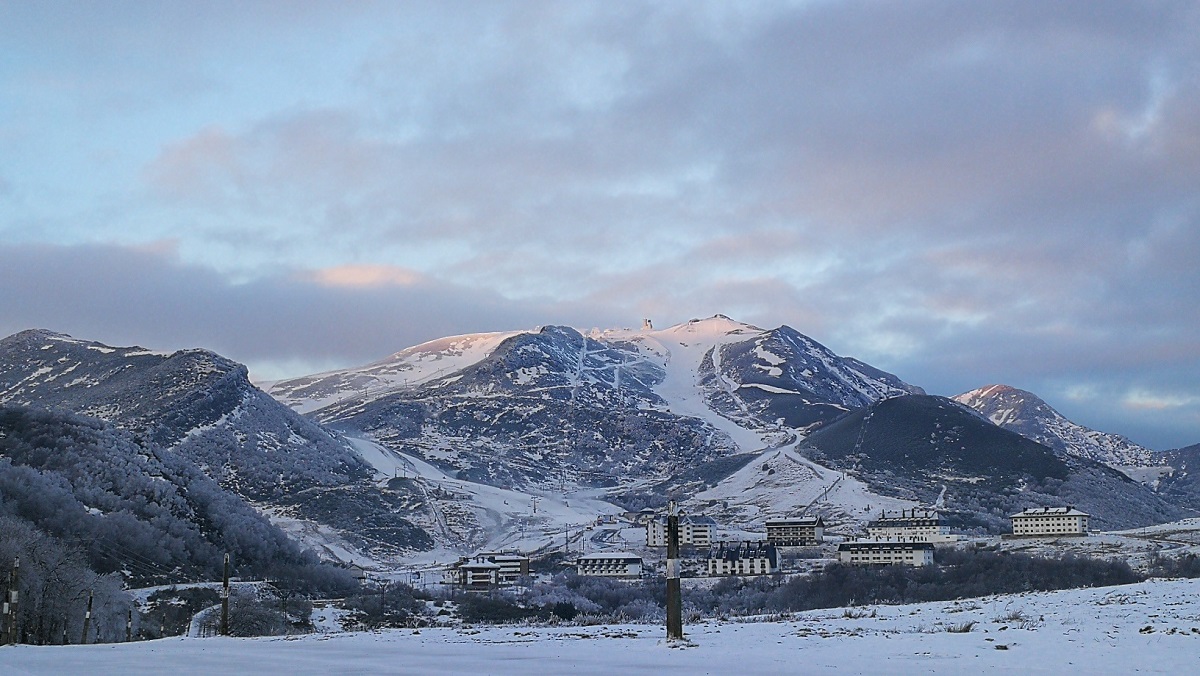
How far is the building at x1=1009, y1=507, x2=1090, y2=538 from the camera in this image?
15862 cm

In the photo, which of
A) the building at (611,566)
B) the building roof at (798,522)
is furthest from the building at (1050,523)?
the building at (611,566)

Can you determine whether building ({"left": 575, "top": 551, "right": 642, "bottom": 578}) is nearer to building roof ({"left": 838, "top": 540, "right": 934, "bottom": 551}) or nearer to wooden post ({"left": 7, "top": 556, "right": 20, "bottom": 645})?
building roof ({"left": 838, "top": 540, "right": 934, "bottom": 551})

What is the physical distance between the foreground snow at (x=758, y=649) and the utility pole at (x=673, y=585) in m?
0.69

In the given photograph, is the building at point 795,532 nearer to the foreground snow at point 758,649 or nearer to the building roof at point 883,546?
the building roof at point 883,546

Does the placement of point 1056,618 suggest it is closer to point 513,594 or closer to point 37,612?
point 37,612

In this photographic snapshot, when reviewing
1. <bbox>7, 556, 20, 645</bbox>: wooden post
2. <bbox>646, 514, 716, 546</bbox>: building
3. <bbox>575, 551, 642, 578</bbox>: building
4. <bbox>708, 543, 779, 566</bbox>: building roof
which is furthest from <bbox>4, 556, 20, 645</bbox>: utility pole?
<bbox>646, 514, 716, 546</bbox>: building

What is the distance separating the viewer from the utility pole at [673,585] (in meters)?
28.7

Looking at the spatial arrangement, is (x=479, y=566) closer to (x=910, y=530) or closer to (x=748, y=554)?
(x=748, y=554)

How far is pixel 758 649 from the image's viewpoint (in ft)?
84.5

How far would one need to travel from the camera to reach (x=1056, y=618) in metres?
31.7

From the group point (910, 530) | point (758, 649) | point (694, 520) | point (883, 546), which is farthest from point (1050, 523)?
point (758, 649)

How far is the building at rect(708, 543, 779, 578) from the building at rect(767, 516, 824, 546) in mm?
25590

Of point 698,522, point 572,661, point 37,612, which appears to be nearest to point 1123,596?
point 572,661

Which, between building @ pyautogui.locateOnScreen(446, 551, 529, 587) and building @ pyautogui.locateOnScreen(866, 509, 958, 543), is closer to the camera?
building @ pyautogui.locateOnScreen(446, 551, 529, 587)
